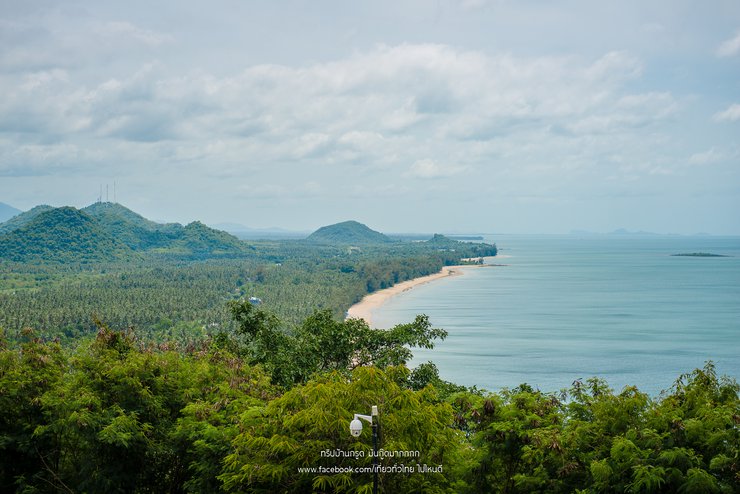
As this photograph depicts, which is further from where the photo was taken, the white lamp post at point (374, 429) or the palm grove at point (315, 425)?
the palm grove at point (315, 425)

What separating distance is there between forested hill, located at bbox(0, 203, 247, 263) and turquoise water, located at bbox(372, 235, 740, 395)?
216ft

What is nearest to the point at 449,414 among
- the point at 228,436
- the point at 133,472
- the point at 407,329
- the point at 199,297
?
the point at 228,436

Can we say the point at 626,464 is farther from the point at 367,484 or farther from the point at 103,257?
the point at 103,257

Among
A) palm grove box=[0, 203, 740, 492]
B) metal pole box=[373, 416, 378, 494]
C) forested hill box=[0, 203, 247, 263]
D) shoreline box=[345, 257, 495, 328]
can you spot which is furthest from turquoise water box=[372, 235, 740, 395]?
forested hill box=[0, 203, 247, 263]

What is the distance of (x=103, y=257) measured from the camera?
111 meters

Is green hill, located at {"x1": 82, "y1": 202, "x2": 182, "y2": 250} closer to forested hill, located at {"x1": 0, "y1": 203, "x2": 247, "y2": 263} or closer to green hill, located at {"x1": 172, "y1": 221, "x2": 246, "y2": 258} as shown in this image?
forested hill, located at {"x1": 0, "y1": 203, "x2": 247, "y2": 263}

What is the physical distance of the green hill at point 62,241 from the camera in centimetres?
10500

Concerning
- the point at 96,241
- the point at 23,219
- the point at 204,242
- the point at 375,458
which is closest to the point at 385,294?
the point at 375,458

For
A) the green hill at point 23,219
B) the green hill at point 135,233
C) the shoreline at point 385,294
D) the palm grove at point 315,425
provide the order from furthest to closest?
the green hill at point 23,219
the green hill at point 135,233
the shoreline at point 385,294
the palm grove at point 315,425

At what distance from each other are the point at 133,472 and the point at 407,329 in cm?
753

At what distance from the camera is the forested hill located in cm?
10669

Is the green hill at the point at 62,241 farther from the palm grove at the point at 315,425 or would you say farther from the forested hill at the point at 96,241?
the palm grove at the point at 315,425

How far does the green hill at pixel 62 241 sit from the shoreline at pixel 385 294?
5838 centimetres

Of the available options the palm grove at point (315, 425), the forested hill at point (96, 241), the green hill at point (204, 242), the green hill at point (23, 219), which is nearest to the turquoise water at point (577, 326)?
the palm grove at point (315, 425)
